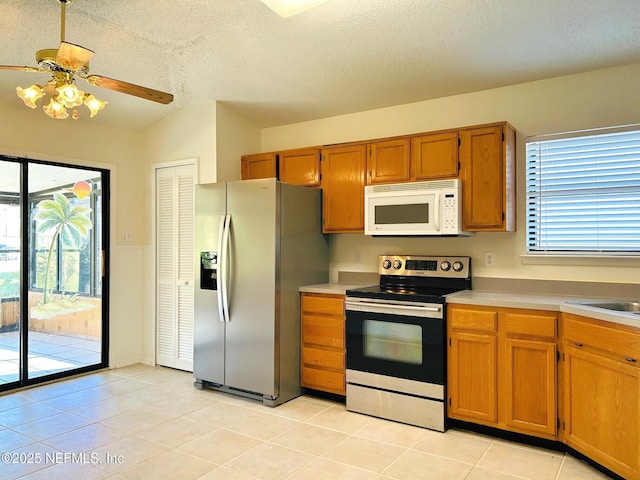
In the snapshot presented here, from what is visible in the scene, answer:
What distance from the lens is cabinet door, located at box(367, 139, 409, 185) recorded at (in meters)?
3.63

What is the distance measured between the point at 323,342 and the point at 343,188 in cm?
128

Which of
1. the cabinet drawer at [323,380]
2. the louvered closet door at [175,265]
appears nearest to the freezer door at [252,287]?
the cabinet drawer at [323,380]

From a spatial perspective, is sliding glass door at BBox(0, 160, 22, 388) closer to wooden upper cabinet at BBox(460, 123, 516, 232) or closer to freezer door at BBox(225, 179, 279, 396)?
freezer door at BBox(225, 179, 279, 396)

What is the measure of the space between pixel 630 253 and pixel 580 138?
850 millimetres

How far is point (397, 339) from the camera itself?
3.32 meters

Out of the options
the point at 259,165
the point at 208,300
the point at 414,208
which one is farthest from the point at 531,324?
the point at 259,165

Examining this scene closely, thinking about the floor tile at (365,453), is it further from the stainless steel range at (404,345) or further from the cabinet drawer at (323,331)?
the cabinet drawer at (323,331)

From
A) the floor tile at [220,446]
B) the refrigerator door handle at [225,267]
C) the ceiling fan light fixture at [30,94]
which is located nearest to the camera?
the ceiling fan light fixture at [30,94]

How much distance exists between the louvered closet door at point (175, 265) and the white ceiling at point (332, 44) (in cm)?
94

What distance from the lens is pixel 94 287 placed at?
15.0 feet

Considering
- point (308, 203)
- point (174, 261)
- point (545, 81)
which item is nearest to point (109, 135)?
point (174, 261)

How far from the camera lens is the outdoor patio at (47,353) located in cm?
399

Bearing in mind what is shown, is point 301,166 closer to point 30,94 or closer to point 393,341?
point 393,341

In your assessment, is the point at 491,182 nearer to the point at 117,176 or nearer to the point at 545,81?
the point at 545,81
